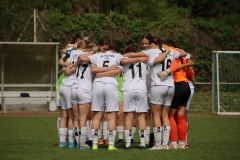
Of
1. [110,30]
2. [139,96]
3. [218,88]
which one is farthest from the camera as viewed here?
[110,30]

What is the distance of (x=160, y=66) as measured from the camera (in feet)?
41.3

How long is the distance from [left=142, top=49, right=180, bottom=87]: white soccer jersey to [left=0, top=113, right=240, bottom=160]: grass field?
1.28m

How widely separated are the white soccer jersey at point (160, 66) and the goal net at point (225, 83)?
12.8 metres

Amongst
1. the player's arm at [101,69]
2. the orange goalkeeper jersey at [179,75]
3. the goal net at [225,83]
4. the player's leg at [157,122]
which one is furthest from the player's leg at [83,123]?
the goal net at [225,83]

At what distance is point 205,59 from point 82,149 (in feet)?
67.7

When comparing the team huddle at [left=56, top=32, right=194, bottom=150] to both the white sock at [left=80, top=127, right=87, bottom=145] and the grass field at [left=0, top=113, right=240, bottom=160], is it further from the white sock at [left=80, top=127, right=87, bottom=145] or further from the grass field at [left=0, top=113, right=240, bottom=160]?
the grass field at [left=0, top=113, right=240, bottom=160]

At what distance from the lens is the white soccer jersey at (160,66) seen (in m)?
12.4

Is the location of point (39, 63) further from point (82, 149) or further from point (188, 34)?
point (82, 149)

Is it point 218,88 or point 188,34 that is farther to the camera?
point 188,34

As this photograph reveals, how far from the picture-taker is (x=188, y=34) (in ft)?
106

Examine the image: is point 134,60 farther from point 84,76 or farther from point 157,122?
point 157,122

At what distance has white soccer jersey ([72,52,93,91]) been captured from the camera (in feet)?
41.8

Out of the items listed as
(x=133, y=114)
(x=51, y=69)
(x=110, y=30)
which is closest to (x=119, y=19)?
(x=110, y=30)

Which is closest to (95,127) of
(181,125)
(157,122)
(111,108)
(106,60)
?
(111,108)
